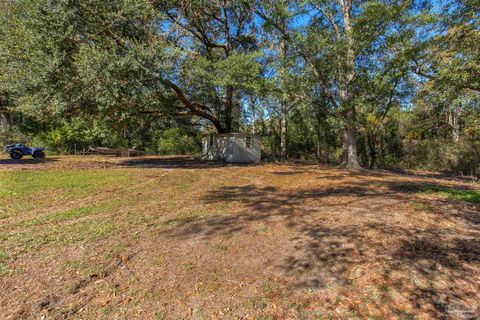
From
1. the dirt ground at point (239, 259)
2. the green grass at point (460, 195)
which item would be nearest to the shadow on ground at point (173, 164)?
the dirt ground at point (239, 259)

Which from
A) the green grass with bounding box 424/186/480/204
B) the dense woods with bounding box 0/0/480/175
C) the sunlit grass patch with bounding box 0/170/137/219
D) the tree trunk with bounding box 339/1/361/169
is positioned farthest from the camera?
the tree trunk with bounding box 339/1/361/169

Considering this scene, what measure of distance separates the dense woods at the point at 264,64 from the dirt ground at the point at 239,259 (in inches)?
210

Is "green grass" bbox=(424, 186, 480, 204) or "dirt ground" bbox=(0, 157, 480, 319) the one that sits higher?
"green grass" bbox=(424, 186, 480, 204)

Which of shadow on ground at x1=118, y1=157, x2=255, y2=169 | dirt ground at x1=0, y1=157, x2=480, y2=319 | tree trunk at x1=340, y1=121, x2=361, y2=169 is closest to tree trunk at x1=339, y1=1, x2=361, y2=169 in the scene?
tree trunk at x1=340, y1=121, x2=361, y2=169

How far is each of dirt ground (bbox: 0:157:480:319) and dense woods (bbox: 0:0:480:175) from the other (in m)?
5.33

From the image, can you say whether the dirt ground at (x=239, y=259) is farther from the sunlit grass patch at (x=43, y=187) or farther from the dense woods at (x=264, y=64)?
the dense woods at (x=264, y=64)

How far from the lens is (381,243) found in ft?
10.5

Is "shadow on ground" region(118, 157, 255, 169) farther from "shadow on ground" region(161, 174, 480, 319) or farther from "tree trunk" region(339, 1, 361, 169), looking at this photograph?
"shadow on ground" region(161, 174, 480, 319)

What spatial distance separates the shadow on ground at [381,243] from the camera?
2.25 metres

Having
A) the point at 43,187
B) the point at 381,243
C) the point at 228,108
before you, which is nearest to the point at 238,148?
the point at 228,108

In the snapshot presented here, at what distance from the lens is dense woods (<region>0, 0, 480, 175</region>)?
8.63 m

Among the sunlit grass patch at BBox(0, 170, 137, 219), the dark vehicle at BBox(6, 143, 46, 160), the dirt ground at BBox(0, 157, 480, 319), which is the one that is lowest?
the dirt ground at BBox(0, 157, 480, 319)

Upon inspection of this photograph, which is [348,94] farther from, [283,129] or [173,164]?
[173,164]

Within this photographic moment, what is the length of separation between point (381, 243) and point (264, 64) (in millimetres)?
12678
